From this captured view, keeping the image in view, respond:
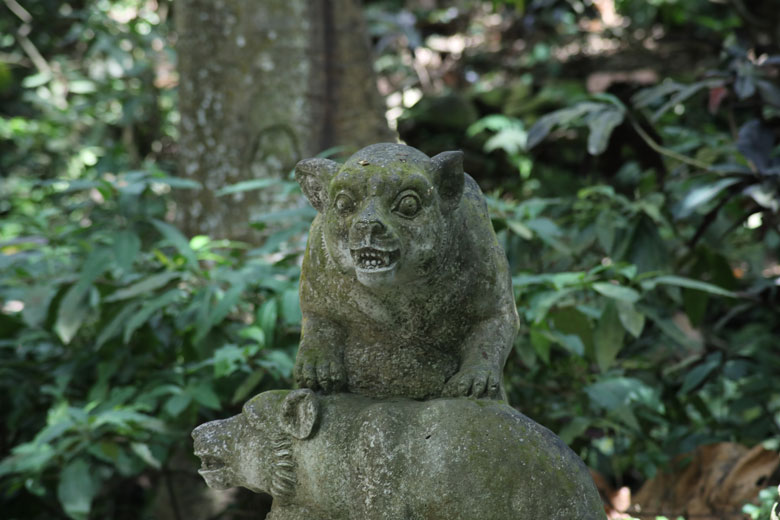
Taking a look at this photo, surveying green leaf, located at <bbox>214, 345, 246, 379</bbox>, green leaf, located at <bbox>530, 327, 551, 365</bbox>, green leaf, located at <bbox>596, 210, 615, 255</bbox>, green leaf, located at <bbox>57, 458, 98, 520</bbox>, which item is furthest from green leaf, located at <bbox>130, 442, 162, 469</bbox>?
green leaf, located at <bbox>596, 210, 615, 255</bbox>

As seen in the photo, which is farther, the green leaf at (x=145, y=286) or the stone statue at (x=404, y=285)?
the green leaf at (x=145, y=286)

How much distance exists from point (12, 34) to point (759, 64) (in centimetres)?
650

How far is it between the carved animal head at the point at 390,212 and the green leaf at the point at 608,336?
134 centimetres

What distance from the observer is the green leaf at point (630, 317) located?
2994 millimetres

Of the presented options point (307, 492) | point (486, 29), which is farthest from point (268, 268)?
point (486, 29)

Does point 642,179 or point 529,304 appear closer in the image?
point 529,304

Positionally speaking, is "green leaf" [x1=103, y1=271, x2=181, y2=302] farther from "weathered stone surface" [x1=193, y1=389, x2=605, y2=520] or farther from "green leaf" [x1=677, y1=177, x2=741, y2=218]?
"green leaf" [x1=677, y1=177, x2=741, y2=218]

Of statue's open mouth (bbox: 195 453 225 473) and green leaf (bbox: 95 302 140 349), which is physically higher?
statue's open mouth (bbox: 195 453 225 473)

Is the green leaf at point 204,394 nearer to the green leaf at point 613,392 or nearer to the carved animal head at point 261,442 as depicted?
the carved animal head at point 261,442

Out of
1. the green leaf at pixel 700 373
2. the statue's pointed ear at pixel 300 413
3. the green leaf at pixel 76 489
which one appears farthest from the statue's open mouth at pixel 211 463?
the green leaf at pixel 700 373

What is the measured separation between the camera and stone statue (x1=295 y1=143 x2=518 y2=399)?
6.28 feet

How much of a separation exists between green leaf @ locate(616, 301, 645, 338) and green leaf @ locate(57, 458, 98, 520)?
207 centimetres

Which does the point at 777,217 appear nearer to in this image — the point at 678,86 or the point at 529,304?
the point at 678,86

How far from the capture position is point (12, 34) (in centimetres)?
768
